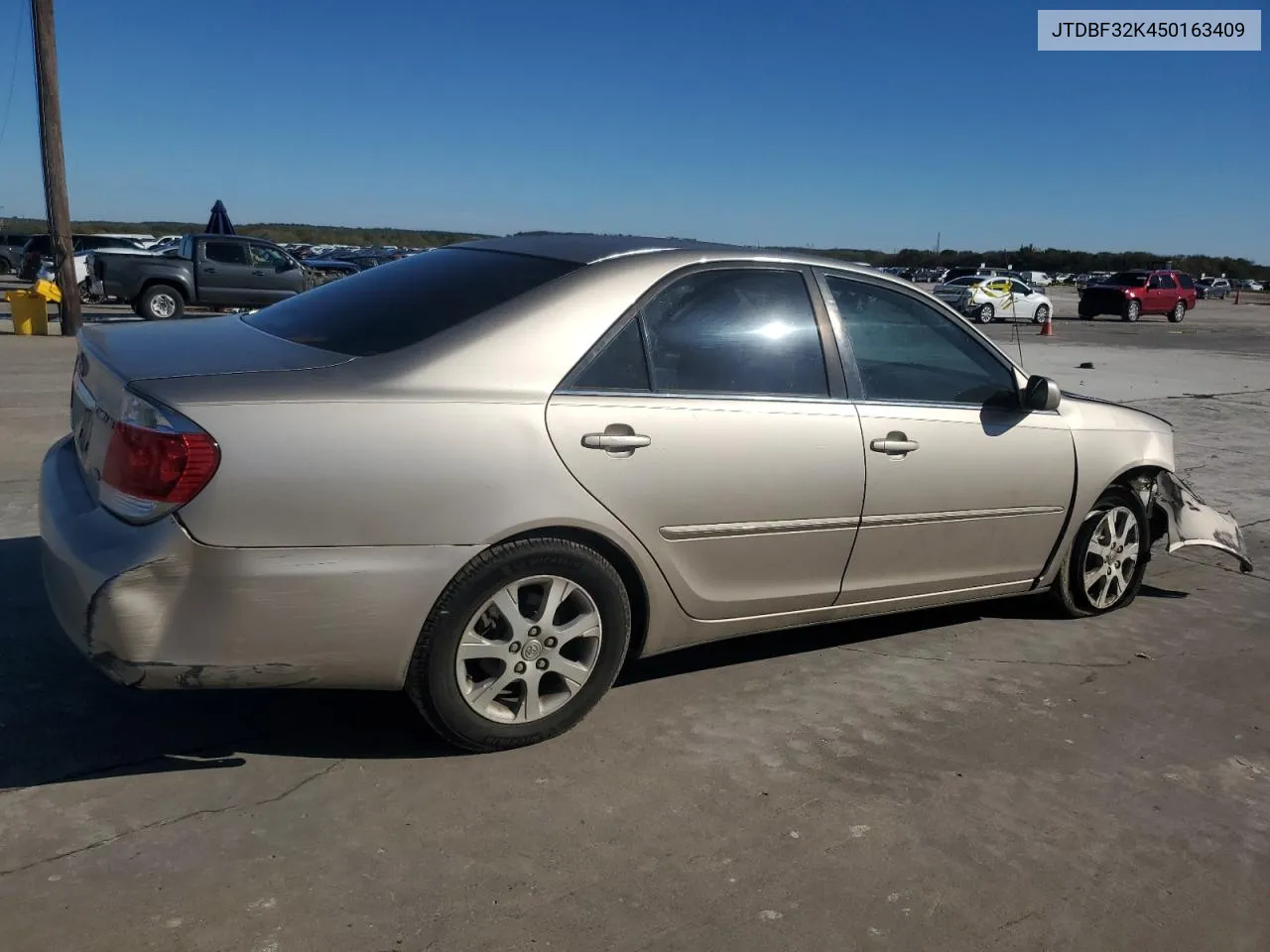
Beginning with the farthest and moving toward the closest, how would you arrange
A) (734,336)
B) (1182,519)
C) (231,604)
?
(1182,519) < (734,336) < (231,604)

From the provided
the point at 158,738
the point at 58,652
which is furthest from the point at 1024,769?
the point at 58,652

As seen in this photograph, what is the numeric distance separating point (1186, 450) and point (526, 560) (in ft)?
27.4

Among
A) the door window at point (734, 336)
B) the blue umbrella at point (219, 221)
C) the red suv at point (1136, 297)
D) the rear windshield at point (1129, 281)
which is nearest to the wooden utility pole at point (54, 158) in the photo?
the blue umbrella at point (219, 221)

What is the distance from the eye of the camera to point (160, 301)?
66.7ft

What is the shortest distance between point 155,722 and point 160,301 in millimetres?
18635

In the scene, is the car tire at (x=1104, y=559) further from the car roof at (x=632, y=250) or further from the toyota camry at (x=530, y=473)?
the car roof at (x=632, y=250)

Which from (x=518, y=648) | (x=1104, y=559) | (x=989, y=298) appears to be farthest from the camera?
(x=989, y=298)

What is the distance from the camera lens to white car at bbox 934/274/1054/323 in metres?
30.0

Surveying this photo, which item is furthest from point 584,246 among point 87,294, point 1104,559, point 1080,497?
point 87,294

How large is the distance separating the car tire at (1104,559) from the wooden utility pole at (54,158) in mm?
16927

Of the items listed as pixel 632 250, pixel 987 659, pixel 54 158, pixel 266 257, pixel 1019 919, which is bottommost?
pixel 1019 919

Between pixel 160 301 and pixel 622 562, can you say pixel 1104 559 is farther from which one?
pixel 160 301

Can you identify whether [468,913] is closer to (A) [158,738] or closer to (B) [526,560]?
(B) [526,560]

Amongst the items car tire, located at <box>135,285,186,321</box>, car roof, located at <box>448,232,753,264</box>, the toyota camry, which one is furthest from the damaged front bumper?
car tire, located at <box>135,285,186,321</box>
